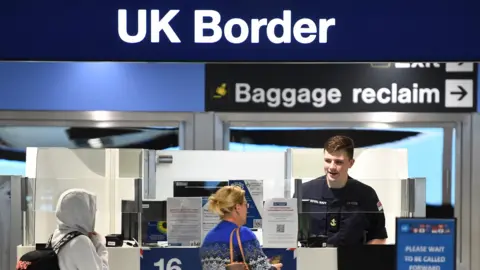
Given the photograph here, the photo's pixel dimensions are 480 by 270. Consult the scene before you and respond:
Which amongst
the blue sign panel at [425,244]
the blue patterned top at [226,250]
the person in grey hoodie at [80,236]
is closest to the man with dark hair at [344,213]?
the blue patterned top at [226,250]

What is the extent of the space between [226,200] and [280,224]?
0.65m

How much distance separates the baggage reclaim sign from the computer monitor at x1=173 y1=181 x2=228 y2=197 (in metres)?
1.47

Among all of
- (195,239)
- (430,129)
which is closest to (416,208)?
(195,239)

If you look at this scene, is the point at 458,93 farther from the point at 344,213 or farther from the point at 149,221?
the point at 149,221

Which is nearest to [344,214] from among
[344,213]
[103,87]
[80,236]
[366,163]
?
[344,213]

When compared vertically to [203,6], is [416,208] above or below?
below

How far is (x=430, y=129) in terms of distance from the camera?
7461mm

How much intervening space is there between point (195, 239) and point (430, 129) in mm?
3101

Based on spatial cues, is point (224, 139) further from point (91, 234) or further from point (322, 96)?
point (91, 234)

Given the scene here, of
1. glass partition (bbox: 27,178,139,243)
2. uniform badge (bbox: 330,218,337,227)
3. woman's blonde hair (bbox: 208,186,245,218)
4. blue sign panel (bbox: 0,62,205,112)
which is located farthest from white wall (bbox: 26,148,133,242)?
uniform badge (bbox: 330,218,337,227)

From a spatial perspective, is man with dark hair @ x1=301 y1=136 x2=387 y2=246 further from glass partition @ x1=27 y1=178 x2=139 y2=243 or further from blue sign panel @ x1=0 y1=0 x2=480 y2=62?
blue sign panel @ x1=0 y1=0 x2=480 y2=62

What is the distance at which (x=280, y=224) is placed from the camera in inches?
205

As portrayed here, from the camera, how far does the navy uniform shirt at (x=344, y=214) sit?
5.27 metres

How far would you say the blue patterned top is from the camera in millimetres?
4559
